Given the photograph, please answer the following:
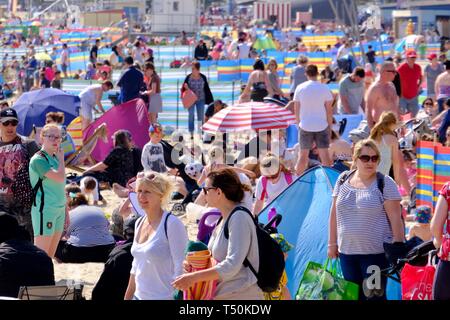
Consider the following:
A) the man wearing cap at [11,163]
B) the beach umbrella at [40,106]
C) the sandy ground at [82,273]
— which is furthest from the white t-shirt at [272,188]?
the beach umbrella at [40,106]

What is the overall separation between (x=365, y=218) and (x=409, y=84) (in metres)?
9.17

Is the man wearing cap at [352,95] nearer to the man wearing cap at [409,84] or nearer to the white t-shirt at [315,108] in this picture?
the man wearing cap at [409,84]

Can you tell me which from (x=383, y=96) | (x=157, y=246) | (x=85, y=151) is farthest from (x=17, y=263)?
(x=85, y=151)

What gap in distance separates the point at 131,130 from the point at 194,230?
4.37 m

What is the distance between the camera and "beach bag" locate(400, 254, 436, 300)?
5.62 m

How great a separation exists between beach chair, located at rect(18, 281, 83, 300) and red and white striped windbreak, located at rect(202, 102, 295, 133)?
6343 millimetres

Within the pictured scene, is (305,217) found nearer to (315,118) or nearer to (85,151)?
(315,118)

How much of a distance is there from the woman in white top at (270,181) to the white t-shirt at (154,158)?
124 inches

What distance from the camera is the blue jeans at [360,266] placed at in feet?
19.6

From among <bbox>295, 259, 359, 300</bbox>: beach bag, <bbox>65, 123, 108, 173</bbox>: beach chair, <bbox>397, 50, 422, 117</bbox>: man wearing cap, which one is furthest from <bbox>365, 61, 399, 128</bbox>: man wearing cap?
<bbox>295, 259, 359, 300</bbox>: beach bag

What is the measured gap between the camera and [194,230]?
10078 mm

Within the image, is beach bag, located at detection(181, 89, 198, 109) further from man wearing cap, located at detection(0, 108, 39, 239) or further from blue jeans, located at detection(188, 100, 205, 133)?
man wearing cap, located at detection(0, 108, 39, 239)
